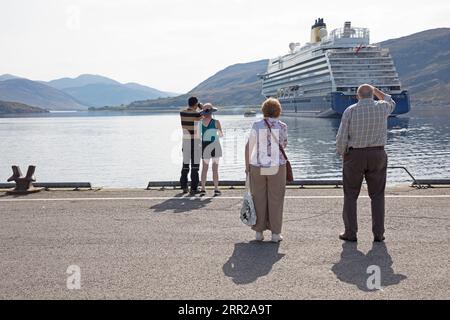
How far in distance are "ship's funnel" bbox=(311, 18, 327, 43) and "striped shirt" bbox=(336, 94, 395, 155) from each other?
103 metres

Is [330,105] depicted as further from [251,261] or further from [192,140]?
[251,261]

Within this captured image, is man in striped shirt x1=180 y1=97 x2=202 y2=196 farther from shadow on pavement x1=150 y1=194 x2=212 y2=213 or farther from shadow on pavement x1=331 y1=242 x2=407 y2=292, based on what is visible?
shadow on pavement x1=331 y1=242 x2=407 y2=292

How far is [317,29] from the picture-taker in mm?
104938

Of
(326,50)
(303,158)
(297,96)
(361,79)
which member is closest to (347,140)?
(303,158)

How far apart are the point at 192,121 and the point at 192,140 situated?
16.5 inches

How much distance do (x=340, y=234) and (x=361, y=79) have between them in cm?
8191

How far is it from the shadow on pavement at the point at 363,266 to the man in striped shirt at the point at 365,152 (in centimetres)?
37

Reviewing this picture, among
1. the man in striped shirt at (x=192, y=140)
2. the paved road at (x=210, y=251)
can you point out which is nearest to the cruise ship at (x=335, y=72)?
the man in striped shirt at (x=192, y=140)

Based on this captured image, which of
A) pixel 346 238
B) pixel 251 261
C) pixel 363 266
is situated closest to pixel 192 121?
pixel 346 238

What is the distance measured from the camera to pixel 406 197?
9312 millimetres

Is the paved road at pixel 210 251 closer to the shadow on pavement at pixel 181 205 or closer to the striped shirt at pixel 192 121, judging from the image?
the shadow on pavement at pixel 181 205

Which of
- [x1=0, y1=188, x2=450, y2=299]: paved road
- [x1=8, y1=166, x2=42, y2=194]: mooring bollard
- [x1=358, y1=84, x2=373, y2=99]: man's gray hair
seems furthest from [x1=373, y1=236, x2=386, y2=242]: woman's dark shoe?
[x1=8, y1=166, x2=42, y2=194]: mooring bollard

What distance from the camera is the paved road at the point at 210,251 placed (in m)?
4.86

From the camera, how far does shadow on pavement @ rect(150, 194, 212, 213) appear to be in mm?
8791
